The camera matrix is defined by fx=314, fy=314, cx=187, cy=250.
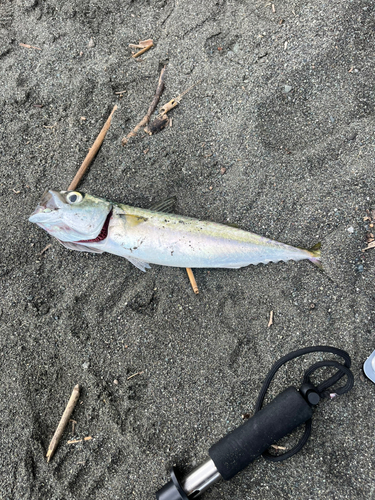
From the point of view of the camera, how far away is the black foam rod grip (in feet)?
6.73

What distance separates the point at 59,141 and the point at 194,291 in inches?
75.4

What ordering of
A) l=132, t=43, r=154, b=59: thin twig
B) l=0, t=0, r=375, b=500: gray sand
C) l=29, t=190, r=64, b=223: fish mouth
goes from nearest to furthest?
l=0, t=0, r=375, b=500: gray sand, l=29, t=190, r=64, b=223: fish mouth, l=132, t=43, r=154, b=59: thin twig

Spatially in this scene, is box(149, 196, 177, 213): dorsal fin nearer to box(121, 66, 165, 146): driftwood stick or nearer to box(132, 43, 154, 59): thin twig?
box(121, 66, 165, 146): driftwood stick

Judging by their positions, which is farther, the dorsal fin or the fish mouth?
the dorsal fin

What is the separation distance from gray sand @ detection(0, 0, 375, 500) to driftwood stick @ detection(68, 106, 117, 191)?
0.06 m

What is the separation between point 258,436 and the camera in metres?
2.06

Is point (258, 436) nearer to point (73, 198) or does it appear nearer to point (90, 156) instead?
point (73, 198)

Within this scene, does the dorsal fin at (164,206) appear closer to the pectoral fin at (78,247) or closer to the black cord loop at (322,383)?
the pectoral fin at (78,247)

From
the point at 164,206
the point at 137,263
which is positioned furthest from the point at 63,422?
the point at 164,206

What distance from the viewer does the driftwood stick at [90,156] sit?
285cm

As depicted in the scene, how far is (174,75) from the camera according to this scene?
298 centimetres

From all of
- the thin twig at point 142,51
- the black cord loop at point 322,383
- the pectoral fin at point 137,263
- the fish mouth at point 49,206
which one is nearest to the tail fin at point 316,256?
the black cord loop at point 322,383

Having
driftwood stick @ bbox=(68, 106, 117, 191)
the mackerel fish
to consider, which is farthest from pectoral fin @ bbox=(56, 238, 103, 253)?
driftwood stick @ bbox=(68, 106, 117, 191)

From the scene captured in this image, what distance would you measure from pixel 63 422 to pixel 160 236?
5.38 ft
